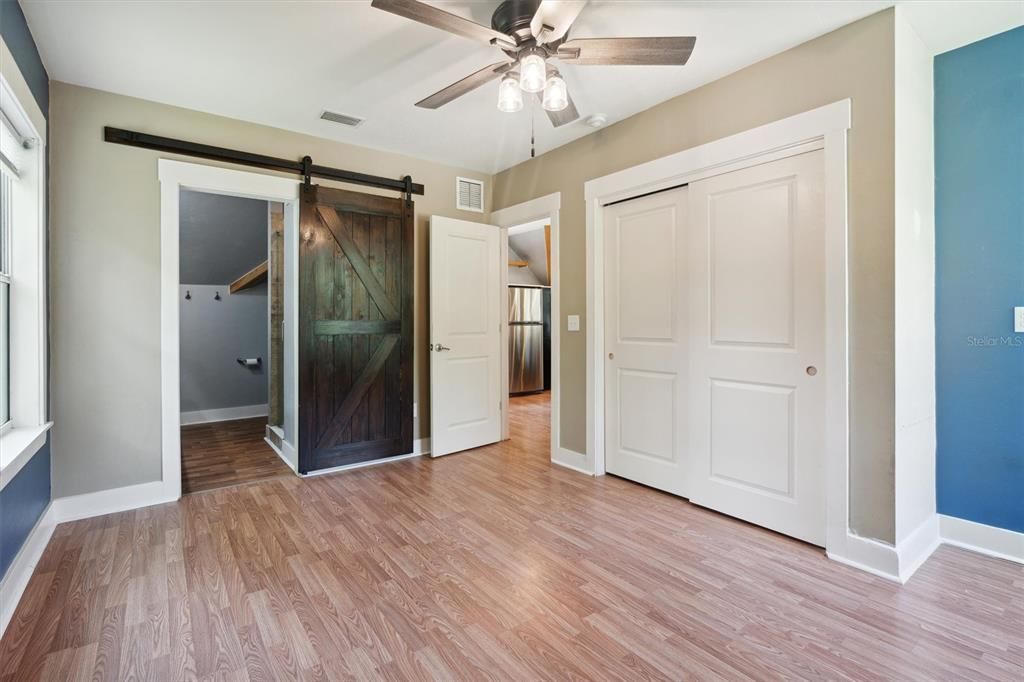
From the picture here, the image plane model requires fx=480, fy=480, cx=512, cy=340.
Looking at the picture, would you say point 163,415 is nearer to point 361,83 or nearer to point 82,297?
point 82,297

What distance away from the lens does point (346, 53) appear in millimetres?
2523

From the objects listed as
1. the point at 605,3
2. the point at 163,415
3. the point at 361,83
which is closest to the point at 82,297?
the point at 163,415

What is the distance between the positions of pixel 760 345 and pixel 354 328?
111 inches

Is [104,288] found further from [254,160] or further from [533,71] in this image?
[533,71]

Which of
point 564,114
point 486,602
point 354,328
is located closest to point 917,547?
point 486,602

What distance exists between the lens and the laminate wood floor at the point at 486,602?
160 centimetres

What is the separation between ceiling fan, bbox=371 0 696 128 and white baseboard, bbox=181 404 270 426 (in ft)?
16.8

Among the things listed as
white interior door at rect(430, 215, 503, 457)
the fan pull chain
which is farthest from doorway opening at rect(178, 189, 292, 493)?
the fan pull chain

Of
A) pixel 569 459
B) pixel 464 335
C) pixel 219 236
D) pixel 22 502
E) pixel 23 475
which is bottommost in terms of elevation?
pixel 569 459

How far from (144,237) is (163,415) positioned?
113cm

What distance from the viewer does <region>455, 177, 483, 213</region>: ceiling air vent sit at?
4.39 metres

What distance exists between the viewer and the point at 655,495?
10.2ft

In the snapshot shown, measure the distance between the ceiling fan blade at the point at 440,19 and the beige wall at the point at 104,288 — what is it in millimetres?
2304

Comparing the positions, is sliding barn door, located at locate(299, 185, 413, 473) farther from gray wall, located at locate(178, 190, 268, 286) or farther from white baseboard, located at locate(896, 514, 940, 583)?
white baseboard, located at locate(896, 514, 940, 583)
